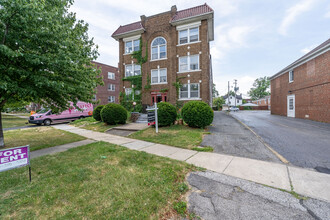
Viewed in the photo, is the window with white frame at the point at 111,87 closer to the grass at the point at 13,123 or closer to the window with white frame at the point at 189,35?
the grass at the point at 13,123

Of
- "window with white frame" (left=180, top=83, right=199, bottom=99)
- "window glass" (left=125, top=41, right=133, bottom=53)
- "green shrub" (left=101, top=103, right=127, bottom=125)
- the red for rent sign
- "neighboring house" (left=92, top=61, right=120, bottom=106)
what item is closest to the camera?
the red for rent sign

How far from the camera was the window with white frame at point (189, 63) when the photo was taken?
15.5m

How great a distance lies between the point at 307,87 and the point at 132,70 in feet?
64.2

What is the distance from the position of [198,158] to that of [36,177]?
14.0 feet

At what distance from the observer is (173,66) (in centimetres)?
1605

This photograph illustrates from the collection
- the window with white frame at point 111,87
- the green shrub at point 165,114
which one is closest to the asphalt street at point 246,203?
the green shrub at point 165,114

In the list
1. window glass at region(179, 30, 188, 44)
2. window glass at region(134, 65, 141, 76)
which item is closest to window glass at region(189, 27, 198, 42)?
window glass at region(179, 30, 188, 44)

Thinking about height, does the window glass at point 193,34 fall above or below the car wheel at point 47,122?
above

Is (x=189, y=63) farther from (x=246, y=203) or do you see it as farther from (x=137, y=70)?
(x=246, y=203)

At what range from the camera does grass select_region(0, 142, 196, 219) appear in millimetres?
2223

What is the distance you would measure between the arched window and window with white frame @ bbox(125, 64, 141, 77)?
2.33m

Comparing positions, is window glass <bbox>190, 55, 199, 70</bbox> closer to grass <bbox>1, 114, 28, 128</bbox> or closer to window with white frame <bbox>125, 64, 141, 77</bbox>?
window with white frame <bbox>125, 64, 141, 77</bbox>

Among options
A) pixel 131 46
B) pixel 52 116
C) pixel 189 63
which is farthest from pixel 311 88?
pixel 52 116

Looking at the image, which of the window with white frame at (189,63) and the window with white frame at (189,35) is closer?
the window with white frame at (189,35)
